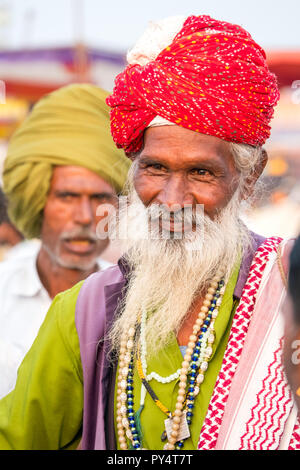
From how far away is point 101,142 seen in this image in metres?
4.33

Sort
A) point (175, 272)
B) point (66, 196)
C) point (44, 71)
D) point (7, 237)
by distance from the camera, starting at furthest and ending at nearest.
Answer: point (44, 71)
point (7, 237)
point (66, 196)
point (175, 272)

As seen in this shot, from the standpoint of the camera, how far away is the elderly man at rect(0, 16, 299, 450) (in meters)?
2.34

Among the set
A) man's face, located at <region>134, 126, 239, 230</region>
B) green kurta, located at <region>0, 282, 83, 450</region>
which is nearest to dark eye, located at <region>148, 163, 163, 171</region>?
man's face, located at <region>134, 126, 239, 230</region>

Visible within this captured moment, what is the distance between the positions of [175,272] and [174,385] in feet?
1.46

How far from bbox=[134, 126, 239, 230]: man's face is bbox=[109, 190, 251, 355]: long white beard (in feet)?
0.25

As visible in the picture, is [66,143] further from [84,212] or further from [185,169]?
[185,169]

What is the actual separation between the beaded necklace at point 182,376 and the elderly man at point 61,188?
66.3 inches

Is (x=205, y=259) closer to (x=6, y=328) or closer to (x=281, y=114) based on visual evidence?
(x=6, y=328)

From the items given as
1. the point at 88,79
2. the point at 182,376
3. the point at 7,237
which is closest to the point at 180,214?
the point at 182,376

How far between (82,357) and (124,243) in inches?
23.7

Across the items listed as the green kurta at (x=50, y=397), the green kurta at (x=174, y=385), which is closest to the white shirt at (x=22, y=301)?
the green kurta at (x=50, y=397)

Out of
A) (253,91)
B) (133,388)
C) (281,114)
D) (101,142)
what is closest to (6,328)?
(101,142)

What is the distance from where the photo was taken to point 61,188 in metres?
4.32

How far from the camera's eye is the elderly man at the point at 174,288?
234 centimetres
